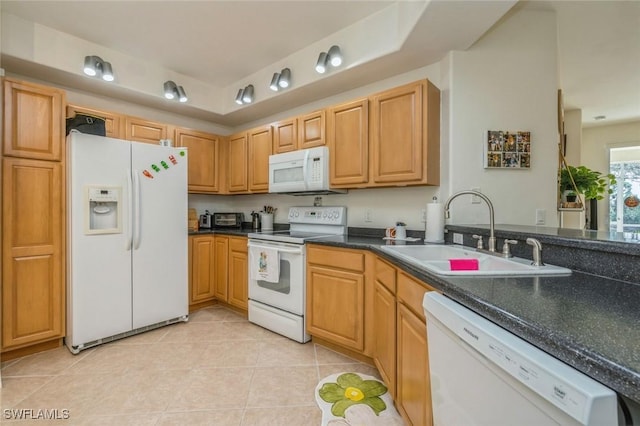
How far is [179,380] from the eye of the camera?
2.01 metres

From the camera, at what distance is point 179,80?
343cm

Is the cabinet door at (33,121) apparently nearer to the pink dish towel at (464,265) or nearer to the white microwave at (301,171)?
the white microwave at (301,171)

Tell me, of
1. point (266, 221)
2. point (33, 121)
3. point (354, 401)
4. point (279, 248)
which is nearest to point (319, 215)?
point (279, 248)

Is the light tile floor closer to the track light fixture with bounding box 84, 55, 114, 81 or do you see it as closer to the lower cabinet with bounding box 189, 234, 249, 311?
the lower cabinet with bounding box 189, 234, 249, 311

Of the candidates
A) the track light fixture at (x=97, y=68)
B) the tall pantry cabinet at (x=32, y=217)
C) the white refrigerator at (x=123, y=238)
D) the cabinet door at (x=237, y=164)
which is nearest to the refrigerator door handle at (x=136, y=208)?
the white refrigerator at (x=123, y=238)

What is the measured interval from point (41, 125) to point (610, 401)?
11.0 feet

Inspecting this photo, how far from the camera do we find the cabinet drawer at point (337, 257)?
2203 mm

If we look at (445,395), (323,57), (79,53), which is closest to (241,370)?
(445,395)

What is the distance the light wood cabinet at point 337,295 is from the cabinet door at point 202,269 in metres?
1.48

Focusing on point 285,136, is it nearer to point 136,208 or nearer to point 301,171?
point 301,171

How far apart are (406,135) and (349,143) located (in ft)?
1.73

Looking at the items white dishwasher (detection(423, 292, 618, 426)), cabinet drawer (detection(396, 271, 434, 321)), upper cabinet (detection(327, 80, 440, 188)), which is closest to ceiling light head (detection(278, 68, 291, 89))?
upper cabinet (detection(327, 80, 440, 188))

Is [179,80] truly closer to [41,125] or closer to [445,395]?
[41,125]

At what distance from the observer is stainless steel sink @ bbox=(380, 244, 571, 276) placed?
1188 mm
